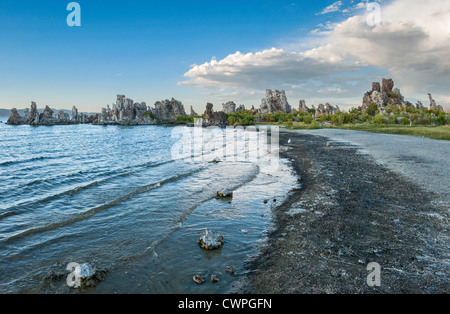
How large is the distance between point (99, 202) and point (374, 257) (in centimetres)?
1824

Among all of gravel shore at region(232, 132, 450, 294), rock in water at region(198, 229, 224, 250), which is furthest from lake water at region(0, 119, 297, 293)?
gravel shore at region(232, 132, 450, 294)

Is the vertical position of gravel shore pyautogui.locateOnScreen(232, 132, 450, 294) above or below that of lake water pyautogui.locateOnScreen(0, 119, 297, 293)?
above

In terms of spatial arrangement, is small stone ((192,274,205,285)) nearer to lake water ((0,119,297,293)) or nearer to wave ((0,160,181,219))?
lake water ((0,119,297,293))

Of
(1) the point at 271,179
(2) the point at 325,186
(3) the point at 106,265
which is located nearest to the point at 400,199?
(2) the point at 325,186

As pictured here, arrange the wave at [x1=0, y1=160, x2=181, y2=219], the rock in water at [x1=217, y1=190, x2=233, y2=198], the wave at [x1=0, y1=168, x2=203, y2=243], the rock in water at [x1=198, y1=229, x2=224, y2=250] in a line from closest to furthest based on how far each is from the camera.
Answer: the rock in water at [x1=198, y1=229, x2=224, y2=250], the wave at [x1=0, y1=168, x2=203, y2=243], the wave at [x1=0, y1=160, x2=181, y2=219], the rock in water at [x1=217, y1=190, x2=233, y2=198]

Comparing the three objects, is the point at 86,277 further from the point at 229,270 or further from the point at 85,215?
the point at 85,215

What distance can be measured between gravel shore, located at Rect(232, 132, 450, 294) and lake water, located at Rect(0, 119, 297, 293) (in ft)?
4.28

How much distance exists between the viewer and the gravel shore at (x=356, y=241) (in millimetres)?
8477

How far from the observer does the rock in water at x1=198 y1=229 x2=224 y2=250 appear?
38.5 ft

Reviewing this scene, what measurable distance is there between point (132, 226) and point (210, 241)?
217 inches

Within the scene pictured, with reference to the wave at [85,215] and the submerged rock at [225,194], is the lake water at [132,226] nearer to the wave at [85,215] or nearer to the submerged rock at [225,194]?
the wave at [85,215]

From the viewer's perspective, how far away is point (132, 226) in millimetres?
14680

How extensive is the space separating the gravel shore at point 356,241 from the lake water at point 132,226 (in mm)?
1304

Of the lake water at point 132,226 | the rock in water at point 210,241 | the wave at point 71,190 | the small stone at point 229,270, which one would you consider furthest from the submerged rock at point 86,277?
the wave at point 71,190
